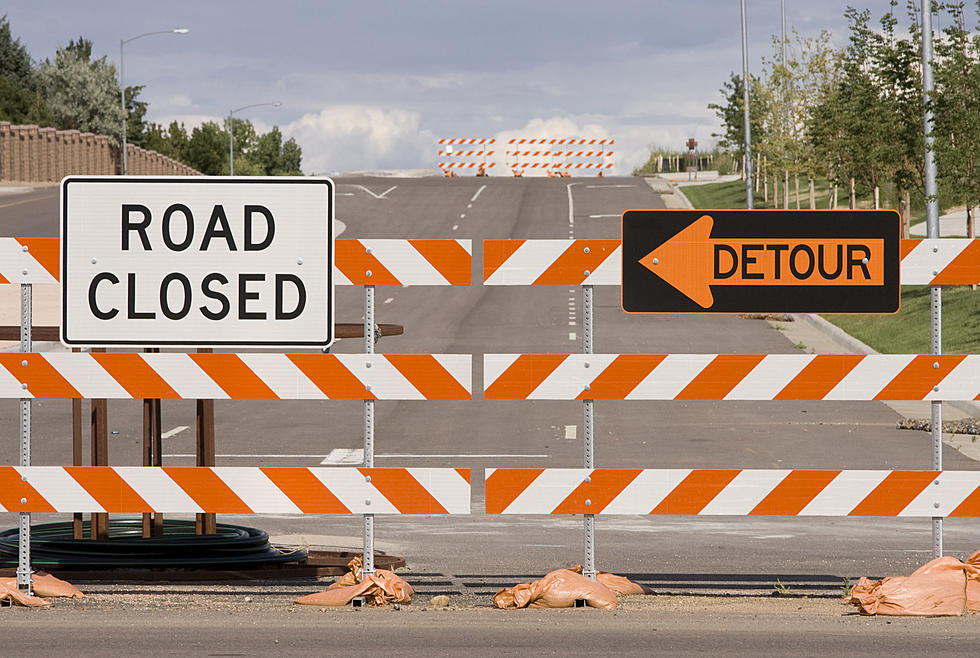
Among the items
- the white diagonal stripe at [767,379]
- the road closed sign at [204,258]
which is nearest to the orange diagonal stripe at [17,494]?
the road closed sign at [204,258]

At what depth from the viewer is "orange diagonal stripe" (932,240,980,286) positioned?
A: 7504mm

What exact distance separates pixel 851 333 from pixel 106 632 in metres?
24.3

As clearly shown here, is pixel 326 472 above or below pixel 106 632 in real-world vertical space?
above

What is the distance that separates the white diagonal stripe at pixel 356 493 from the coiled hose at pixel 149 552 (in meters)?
1.04

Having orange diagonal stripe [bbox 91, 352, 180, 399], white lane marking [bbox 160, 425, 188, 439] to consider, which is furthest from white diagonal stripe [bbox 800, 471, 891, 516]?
white lane marking [bbox 160, 425, 188, 439]

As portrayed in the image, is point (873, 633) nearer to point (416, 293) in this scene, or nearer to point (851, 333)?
point (851, 333)

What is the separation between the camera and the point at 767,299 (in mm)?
7613

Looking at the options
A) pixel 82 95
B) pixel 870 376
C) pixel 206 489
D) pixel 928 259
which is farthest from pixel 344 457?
pixel 82 95

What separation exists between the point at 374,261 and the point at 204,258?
100 centimetres

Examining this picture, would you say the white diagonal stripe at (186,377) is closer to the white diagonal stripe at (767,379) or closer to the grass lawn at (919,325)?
the white diagonal stripe at (767,379)

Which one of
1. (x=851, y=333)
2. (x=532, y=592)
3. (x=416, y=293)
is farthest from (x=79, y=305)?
(x=416, y=293)

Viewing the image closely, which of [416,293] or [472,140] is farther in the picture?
[472,140]

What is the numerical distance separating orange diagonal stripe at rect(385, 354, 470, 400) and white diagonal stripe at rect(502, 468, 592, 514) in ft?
2.12

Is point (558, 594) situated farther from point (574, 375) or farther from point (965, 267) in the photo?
point (965, 267)
